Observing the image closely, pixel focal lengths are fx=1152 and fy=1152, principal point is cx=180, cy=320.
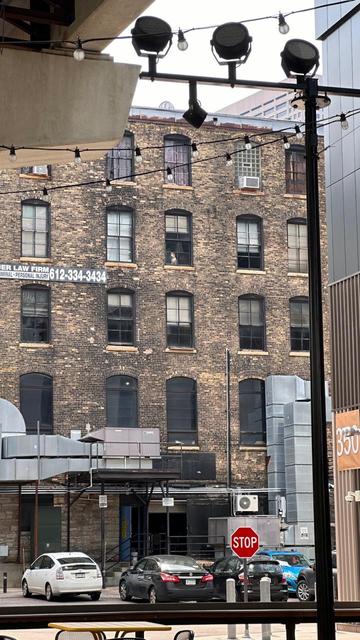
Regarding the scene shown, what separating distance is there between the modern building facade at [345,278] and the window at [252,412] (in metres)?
23.4

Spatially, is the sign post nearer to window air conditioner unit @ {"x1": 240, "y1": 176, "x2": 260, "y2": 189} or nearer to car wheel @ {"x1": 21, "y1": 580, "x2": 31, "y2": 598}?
car wheel @ {"x1": 21, "y1": 580, "x2": 31, "y2": 598}

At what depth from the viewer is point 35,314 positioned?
143ft

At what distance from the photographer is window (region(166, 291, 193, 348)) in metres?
45.1

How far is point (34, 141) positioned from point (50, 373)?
31.6 meters

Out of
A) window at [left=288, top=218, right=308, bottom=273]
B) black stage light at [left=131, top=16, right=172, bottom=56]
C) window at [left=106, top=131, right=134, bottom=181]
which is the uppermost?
window at [left=106, top=131, right=134, bottom=181]

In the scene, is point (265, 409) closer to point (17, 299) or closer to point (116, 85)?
point (17, 299)

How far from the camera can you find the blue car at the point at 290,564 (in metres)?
31.3

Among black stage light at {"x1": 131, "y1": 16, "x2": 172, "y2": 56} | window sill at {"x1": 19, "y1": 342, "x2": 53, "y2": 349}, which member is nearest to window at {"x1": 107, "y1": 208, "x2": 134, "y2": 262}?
window sill at {"x1": 19, "y1": 342, "x2": 53, "y2": 349}

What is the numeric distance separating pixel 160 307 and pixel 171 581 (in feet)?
56.2

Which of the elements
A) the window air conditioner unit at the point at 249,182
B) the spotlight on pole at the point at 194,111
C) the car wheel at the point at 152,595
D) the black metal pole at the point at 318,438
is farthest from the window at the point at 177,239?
the black metal pole at the point at 318,438

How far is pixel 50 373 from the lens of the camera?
43.2m

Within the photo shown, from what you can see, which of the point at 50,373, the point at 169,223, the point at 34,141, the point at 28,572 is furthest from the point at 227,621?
the point at 169,223

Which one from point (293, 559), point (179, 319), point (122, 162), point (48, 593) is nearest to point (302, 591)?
point (293, 559)

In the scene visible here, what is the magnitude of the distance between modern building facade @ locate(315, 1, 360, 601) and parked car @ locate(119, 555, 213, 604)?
901 centimetres
